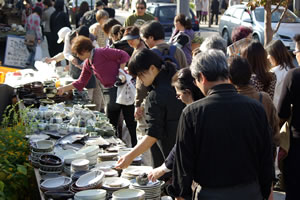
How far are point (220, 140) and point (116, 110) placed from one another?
3633 mm

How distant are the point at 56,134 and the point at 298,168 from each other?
2484 millimetres

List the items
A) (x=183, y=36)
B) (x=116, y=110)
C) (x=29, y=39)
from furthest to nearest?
(x=29, y=39) → (x=183, y=36) → (x=116, y=110)

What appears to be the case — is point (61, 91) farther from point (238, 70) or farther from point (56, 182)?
point (238, 70)

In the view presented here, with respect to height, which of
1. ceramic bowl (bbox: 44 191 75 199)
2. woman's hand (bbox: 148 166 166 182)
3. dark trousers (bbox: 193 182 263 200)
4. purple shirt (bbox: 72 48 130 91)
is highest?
purple shirt (bbox: 72 48 130 91)

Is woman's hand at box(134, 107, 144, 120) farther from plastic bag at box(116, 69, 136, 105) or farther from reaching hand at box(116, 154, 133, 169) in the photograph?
reaching hand at box(116, 154, 133, 169)

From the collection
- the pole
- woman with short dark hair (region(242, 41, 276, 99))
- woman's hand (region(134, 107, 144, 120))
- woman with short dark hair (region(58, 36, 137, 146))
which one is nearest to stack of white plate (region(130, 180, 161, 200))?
woman with short dark hair (region(242, 41, 276, 99))

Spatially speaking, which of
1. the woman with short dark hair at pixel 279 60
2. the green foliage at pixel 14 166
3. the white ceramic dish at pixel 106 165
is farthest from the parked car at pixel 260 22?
the white ceramic dish at pixel 106 165

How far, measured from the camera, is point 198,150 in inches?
109

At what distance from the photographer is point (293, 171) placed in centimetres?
411

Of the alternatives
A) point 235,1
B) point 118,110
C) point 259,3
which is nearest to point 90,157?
point 118,110

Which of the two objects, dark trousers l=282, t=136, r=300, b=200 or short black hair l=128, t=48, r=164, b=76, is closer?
short black hair l=128, t=48, r=164, b=76

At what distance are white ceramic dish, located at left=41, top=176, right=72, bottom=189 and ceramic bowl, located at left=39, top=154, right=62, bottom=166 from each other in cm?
23

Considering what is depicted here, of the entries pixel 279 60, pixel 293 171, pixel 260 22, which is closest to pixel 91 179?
pixel 293 171

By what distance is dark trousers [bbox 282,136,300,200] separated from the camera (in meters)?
4.06
